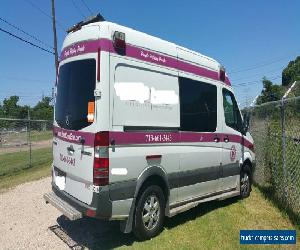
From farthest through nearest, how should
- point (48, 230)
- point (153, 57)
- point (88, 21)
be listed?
point (48, 230) < point (153, 57) < point (88, 21)

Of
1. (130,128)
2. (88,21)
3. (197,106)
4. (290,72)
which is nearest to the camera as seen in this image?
(130,128)

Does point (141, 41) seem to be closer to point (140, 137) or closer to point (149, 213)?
point (140, 137)

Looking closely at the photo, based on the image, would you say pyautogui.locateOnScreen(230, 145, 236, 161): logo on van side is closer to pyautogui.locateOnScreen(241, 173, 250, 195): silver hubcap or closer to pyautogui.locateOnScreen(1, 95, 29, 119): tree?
pyautogui.locateOnScreen(241, 173, 250, 195): silver hubcap

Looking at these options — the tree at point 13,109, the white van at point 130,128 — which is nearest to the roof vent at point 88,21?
the white van at point 130,128

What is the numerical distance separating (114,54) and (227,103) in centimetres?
355

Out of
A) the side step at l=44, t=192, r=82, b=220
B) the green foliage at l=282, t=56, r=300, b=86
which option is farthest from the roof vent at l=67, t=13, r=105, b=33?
the green foliage at l=282, t=56, r=300, b=86

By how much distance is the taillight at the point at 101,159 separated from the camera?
565cm

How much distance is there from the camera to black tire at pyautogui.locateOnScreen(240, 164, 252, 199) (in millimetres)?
9258

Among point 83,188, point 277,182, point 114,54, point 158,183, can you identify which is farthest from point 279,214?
point 114,54

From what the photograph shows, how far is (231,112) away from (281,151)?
4.76ft

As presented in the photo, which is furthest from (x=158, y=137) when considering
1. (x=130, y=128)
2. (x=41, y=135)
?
(x=41, y=135)

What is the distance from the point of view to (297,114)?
28.0 feet

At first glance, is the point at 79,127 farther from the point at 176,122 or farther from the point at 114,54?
the point at 176,122

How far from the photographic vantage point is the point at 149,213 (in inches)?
255
